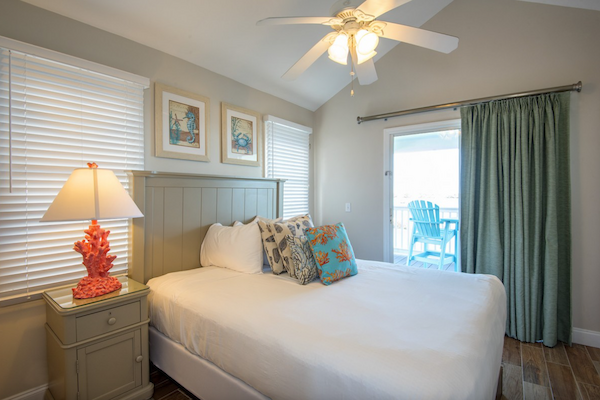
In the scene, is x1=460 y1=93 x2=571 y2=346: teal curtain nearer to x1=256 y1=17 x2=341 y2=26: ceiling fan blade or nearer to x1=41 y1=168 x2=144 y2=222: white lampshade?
x1=256 y1=17 x2=341 y2=26: ceiling fan blade

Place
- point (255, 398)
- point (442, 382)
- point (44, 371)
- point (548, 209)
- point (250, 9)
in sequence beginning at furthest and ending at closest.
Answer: point (548, 209)
point (250, 9)
point (44, 371)
point (255, 398)
point (442, 382)

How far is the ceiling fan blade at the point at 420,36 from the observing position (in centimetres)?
152

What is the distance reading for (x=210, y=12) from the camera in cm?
207

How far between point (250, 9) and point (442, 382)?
2462 mm

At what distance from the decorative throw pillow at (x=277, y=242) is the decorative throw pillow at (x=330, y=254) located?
0.23 m

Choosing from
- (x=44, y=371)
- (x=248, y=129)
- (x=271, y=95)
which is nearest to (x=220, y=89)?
(x=248, y=129)

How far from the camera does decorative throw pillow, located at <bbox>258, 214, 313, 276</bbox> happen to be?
2113 millimetres

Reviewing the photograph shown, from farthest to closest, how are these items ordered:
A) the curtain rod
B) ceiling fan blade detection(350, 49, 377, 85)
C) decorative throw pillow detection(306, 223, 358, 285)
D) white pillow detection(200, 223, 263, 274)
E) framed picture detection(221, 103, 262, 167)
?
framed picture detection(221, 103, 262, 167) < the curtain rod < white pillow detection(200, 223, 263, 274) < decorative throw pillow detection(306, 223, 358, 285) < ceiling fan blade detection(350, 49, 377, 85)

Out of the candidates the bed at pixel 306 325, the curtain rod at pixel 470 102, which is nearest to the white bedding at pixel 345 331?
the bed at pixel 306 325

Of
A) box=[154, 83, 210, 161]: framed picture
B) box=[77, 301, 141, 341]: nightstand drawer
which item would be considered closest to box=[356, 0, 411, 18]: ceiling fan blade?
box=[154, 83, 210, 161]: framed picture

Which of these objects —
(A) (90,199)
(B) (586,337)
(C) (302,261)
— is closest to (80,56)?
(A) (90,199)

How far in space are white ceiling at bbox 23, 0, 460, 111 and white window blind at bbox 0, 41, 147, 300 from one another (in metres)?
0.37

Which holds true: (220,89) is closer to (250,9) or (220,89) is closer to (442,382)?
(250,9)

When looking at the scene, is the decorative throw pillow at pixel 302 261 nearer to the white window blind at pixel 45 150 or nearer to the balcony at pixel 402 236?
the white window blind at pixel 45 150
